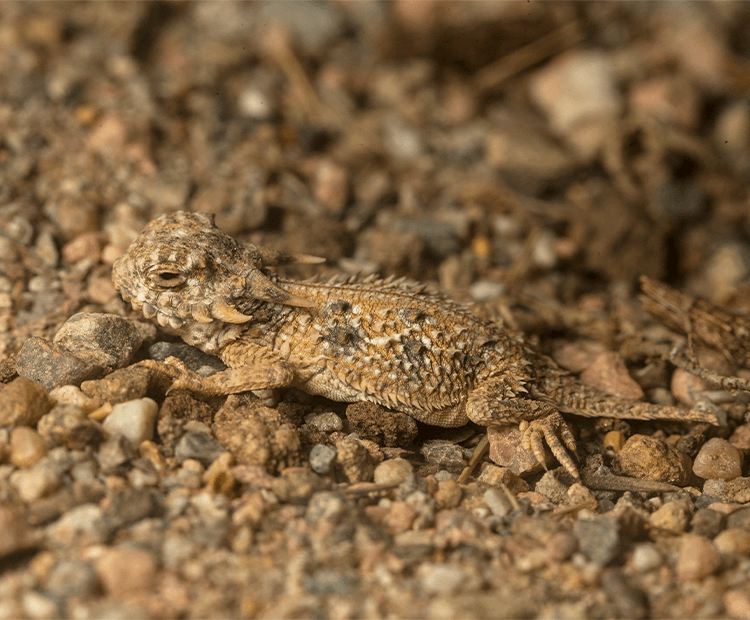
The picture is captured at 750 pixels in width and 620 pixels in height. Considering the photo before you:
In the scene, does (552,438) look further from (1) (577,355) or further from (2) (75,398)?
(2) (75,398)

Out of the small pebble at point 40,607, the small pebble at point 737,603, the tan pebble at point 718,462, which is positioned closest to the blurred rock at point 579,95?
the tan pebble at point 718,462

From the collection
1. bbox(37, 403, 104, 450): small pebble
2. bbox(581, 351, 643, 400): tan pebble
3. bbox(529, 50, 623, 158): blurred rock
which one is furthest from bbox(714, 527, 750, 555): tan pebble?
bbox(529, 50, 623, 158): blurred rock

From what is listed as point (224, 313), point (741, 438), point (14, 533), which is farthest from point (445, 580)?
point (741, 438)

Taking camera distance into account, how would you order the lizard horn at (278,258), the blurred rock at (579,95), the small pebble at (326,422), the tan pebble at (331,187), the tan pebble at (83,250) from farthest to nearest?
the blurred rock at (579,95), the tan pebble at (331,187), the tan pebble at (83,250), the lizard horn at (278,258), the small pebble at (326,422)

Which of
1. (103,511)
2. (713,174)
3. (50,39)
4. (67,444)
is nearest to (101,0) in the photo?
(50,39)

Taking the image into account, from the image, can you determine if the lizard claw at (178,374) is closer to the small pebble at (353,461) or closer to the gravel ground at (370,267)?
the gravel ground at (370,267)

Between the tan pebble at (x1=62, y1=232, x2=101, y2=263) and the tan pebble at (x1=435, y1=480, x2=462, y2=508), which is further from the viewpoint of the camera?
the tan pebble at (x1=62, y1=232, x2=101, y2=263)

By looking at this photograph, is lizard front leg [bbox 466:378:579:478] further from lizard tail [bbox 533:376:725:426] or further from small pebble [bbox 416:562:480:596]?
small pebble [bbox 416:562:480:596]
